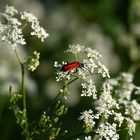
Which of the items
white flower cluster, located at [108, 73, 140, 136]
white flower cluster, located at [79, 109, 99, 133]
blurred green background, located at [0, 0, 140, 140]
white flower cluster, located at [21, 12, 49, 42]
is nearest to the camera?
white flower cluster, located at [79, 109, 99, 133]

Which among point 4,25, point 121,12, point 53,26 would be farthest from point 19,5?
point 4,25

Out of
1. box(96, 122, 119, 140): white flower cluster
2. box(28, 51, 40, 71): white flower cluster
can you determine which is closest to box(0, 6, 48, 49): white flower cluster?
box(28, 51, 40, 71): white flower cluster

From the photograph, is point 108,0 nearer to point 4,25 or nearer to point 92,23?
point 92,23

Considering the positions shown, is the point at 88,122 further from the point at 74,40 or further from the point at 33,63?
the point at 74,40

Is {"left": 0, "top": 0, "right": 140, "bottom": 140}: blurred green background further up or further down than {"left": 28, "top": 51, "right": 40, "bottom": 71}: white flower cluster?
further up

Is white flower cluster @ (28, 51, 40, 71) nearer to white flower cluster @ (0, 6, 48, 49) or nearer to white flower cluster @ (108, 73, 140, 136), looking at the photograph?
white flower cluster @ (0, 6, 48, 49)

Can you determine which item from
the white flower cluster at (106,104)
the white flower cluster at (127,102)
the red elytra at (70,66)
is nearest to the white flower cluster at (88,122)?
the white flower cluster at (106,104)

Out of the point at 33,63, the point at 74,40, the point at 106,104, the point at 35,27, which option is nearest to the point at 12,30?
the point at 35,27

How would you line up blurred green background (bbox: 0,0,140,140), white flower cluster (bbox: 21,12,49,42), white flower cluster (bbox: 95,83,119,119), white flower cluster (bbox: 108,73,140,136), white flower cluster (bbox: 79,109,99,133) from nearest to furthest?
white flower cluster (bbox: 79,109,99,133) → white flower cluster (bbox: 95,83,119,119) → white flower cluster (bbox: 108,73,140,136) → white flower cluster (bbox: 21,12,49,42) → blurred green background (bbox: 0,0,140,140)
